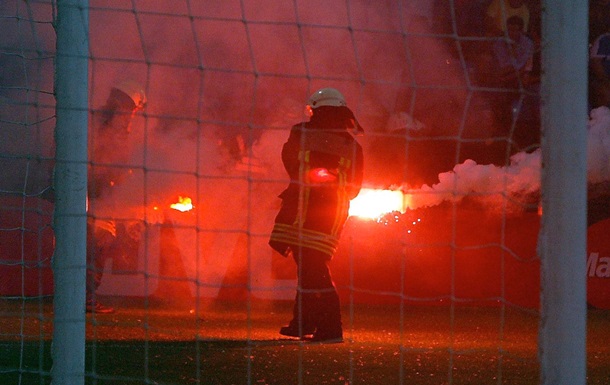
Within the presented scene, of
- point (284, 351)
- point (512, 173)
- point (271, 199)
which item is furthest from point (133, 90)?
point (512, 173)

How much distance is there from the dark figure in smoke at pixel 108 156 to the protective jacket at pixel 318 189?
5.02 feet

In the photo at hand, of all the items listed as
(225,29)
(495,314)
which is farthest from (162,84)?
(495,314)

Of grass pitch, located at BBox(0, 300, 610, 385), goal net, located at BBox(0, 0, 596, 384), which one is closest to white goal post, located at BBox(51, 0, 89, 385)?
goal net, located at BBox(0, 0, 596, 384)

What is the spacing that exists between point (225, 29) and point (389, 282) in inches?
116

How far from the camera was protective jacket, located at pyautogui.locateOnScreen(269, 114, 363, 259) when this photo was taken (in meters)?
4.76

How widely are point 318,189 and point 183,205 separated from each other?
267cm

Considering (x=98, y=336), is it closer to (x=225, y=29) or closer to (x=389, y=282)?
(x=389, y=282)

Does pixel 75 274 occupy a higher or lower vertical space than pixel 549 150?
lower

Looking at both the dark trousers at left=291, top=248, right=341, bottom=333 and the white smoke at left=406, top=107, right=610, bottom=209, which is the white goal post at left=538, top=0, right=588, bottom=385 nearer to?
the dark trousers at left=291, top=248, right=341, bottom=333

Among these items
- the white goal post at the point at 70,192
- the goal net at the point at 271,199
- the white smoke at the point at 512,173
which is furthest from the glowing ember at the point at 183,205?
the white goal post at the point at 70,192

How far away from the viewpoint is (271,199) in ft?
25.3

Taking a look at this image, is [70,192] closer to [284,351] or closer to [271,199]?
[284,351]

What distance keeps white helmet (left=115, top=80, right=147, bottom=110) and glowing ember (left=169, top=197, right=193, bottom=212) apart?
123 centimetres

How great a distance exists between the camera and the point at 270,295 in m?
6.95
